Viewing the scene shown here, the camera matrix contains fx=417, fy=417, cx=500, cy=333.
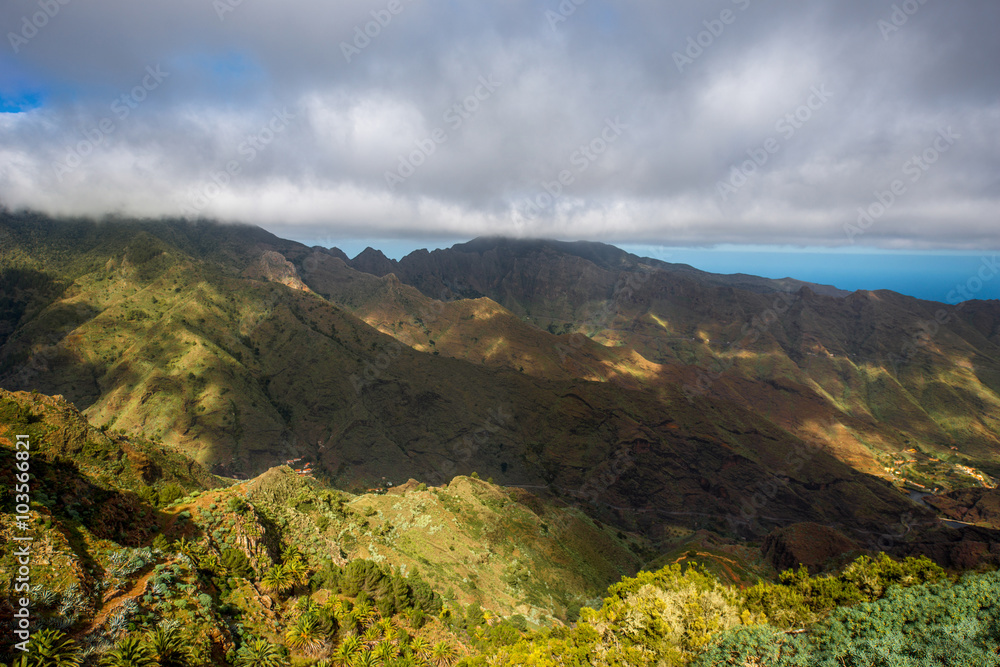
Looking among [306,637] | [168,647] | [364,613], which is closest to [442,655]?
[364,613]

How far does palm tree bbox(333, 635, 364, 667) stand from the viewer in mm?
18844

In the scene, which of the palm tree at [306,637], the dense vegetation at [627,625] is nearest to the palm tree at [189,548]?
the dense vegetation at [627,625]

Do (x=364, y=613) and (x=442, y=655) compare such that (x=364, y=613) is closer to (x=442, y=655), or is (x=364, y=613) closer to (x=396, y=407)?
(x=442, y=655)

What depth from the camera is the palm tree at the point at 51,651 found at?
1104 centimetres

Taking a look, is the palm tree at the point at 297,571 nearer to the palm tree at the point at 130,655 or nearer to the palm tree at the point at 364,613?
the palm tree at the point at 364,613

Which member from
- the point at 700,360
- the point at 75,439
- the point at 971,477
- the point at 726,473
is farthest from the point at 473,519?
the point at 700,360

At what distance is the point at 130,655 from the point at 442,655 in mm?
14122

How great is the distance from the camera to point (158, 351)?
101875 mm

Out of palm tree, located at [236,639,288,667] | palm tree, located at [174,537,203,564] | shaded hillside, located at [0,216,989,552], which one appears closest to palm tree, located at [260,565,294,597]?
palm tree, located at [174,537,203,564]

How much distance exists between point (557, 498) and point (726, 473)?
131ft

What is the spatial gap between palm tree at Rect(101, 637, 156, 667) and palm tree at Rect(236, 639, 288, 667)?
143 inches

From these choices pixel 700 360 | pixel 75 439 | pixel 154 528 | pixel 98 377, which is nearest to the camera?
pixel 154 528

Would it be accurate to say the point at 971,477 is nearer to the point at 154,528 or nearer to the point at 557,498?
the point at 557,498

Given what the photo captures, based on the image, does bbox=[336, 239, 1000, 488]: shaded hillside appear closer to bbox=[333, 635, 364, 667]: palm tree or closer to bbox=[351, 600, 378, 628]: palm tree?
bbox=[351, 600, 378, 628]: palm tree
